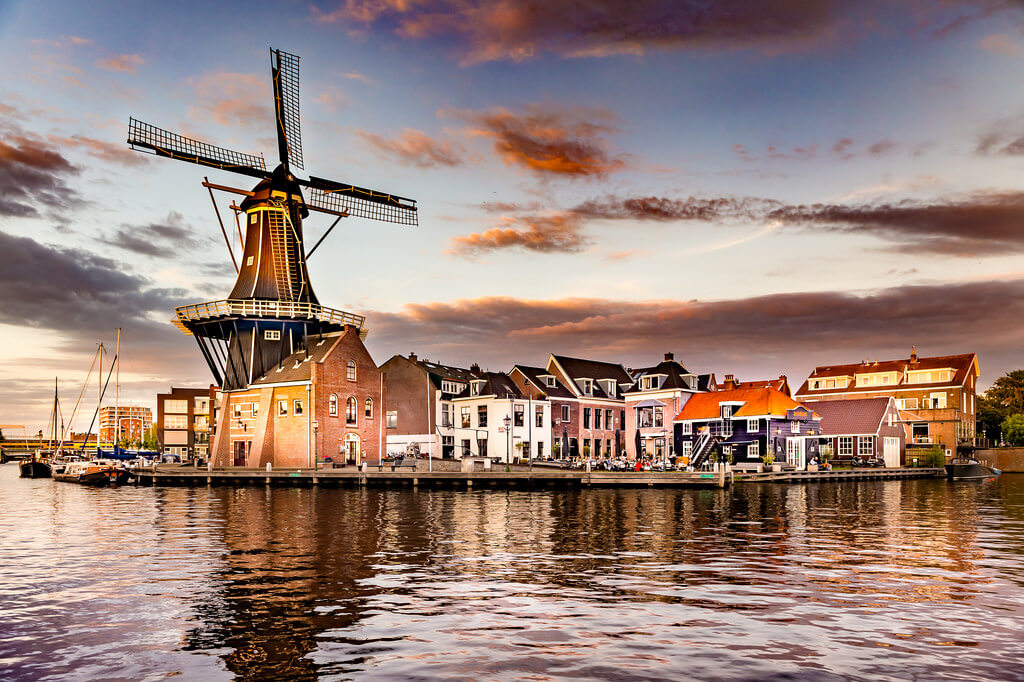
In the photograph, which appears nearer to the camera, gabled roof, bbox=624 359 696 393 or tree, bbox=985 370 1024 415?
gabled roof, bbox=624 359 696 393

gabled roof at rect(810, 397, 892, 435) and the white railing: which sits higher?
the white railing

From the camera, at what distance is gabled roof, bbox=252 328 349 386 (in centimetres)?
7700

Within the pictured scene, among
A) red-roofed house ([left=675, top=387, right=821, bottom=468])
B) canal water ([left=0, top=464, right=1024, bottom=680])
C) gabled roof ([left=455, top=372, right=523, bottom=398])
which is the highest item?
gabled roof ([left=455, top=372, right=523, bottom=398])

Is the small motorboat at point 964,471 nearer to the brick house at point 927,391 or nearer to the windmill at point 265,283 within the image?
the brick house at point 927,391

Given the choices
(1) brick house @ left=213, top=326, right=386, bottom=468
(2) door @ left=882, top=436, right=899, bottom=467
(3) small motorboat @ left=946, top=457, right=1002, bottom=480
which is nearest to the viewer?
(1) brick house @ left=213, top=326, right=386, bottom=468

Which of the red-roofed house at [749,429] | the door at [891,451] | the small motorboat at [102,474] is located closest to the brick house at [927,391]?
the door at [891,451]

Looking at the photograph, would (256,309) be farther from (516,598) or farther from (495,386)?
(516,598)

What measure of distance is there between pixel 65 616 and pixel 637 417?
83.7 meters

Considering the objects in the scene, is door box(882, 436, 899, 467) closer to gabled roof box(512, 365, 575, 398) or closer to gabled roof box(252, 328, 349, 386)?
gabled roof box(512, 365, 575, 398)

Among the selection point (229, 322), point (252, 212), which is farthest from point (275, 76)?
point (229, 322)

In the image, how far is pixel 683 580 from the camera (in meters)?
22.5

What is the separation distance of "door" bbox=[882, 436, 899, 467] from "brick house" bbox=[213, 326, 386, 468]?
183 feet

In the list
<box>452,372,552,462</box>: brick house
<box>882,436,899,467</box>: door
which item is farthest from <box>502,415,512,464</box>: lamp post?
<box>882,436,899,467</box>: door

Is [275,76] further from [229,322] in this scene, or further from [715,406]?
[715,406]
